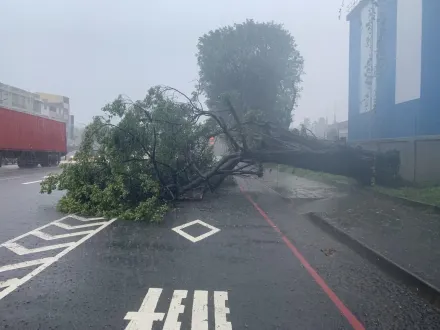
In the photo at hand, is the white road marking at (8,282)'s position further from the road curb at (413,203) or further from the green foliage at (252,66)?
the green foliage at (252,66)

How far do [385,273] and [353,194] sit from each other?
9.36m

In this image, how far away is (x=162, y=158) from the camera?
13875 millimetres

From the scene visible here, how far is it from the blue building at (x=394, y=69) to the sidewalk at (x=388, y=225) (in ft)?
13.3

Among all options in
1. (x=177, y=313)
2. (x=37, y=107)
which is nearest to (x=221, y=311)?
(x=177, y=313)

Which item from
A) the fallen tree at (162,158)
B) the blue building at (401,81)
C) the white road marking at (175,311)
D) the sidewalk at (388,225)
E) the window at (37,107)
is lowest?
the white road marking at (175,311)

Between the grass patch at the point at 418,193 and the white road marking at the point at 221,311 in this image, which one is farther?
the grass patch at the point at 418,193

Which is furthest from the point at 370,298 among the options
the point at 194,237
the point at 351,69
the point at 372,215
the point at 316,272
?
the point at 351,69

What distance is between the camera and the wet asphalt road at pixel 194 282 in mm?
4379

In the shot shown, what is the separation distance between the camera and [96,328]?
160 inches

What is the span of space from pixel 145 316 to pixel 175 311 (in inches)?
13.0

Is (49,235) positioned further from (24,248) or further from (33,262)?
(33,262)

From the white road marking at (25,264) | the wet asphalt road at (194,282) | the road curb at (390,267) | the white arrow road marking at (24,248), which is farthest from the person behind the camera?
the white arrow road marking at (24,248)

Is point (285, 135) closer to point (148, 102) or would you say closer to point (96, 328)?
point (148, 102)

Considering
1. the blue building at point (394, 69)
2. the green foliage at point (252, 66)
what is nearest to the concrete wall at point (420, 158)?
the blue building at point (394, 69)
